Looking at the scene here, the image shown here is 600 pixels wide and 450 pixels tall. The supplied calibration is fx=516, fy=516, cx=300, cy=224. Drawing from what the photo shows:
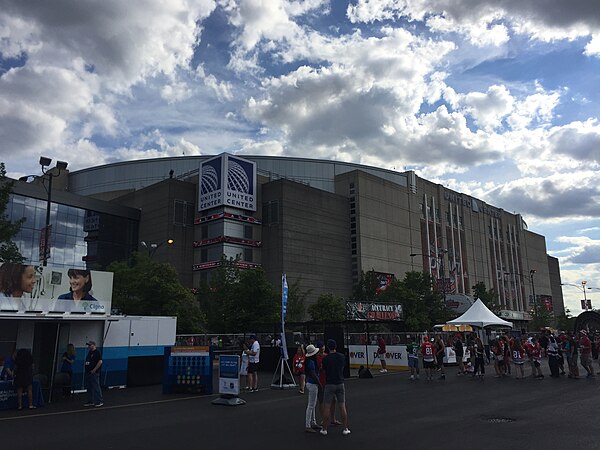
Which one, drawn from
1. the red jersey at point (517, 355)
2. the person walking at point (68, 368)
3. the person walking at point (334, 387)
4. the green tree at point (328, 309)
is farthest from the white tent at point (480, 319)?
the person walking at point (334, 387)

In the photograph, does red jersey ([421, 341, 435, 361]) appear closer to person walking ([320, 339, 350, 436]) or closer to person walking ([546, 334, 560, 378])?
person walking ([546, 334, 560, 378])

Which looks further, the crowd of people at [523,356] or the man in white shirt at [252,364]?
the crowd of people at [523,356]

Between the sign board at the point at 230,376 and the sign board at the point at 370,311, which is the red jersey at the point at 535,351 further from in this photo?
the sign board at the point at 230,376

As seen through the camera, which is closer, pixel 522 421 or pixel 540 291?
pixel 522 421

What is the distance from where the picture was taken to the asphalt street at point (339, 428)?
30.9ft

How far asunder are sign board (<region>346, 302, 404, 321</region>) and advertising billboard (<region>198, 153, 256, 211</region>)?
39.4 meters

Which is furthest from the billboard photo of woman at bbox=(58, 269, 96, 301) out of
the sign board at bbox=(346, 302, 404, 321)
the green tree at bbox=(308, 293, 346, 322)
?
the green tree at bbox=(308, 293, 346, 322)

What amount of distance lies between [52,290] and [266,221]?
5590 cm

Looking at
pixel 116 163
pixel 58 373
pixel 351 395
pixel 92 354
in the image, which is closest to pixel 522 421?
pixel 351 395

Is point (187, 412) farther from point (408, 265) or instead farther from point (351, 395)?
point (408, 265)

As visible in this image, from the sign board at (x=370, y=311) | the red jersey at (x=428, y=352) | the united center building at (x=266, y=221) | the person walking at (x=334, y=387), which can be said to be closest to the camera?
the person walking at (x=334, y=387)

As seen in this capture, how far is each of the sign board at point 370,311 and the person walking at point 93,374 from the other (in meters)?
15.4

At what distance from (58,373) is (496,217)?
112 meters

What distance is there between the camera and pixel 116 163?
9656 centimetres
